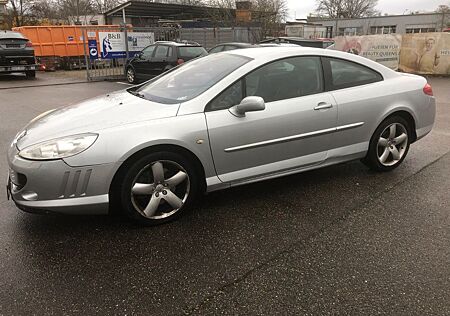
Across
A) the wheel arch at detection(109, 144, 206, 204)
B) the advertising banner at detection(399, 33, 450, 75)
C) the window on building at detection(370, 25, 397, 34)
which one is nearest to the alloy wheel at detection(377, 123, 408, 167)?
the wheel arch at detection(109, 144, 206, 204)

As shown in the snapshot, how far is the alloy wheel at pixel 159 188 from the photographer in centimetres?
313

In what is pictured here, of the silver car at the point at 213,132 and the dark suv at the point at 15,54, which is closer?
the silver car at the point at 213,132

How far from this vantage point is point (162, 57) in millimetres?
12758

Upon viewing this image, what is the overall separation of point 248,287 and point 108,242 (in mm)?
1204

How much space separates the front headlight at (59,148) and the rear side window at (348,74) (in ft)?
8.14

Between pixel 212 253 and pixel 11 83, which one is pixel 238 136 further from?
pixel 11 83

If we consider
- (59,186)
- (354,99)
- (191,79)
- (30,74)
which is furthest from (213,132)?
(30,74)

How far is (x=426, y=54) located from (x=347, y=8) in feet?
191

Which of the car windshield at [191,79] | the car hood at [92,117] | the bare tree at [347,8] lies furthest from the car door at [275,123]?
the bare tree at [347,8]

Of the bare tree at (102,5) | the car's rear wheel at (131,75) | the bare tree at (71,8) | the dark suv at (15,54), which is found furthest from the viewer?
the bare tree at (102,5)

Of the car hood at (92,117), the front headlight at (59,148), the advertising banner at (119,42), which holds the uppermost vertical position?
the advertising banner at (119,42)

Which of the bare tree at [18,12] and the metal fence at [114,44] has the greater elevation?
the bare tree at [18,12]

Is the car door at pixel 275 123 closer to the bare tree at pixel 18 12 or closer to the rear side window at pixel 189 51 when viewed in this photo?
the rear side window at pixel 189 51

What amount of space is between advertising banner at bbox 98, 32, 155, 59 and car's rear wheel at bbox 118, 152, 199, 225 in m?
13.8
